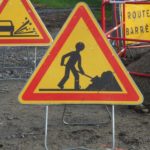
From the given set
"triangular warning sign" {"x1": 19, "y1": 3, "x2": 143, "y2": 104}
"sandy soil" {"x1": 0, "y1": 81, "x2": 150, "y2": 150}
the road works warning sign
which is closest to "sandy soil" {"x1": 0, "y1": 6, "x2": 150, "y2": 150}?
"sandy soil" {"x1": 0, "y1": 81, "x2": 150, "y2": 150}

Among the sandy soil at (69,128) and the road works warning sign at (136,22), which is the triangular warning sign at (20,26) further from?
the road works warning sign at (136,22)

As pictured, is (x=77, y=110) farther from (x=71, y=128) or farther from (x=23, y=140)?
(x=23, y=140)

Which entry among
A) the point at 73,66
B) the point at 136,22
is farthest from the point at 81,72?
the point at 136,22

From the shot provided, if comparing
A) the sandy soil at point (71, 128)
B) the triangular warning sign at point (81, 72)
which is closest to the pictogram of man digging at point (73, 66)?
the triangular warning sign at point (81, 72)

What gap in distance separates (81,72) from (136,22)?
5.70 metres

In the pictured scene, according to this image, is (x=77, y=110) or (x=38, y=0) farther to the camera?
(x=38, y=0)

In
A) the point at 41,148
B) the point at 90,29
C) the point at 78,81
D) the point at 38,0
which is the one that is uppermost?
the point at 38,0

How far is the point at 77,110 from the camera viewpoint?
849cm

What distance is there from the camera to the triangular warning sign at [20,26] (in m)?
9.45

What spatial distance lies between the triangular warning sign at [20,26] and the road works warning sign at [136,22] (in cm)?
258

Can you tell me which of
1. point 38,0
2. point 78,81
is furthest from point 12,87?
point 38,0

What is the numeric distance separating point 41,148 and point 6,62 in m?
5.42

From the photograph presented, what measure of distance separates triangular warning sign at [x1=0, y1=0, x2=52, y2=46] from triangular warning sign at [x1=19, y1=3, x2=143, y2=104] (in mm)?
3267

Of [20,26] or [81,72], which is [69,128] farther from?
[20,26]
